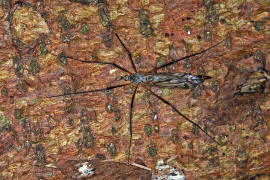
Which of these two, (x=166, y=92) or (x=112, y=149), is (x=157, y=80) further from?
(x=112, y=149)

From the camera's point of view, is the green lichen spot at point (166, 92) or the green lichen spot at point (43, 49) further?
the green lichen spot at point (166, 92)

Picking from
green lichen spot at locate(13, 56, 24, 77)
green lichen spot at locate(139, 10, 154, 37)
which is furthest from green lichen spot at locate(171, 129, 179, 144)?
green lichen spot at locate(13, 56, 24, 77)

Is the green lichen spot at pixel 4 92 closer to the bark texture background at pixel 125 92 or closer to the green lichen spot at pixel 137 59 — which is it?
the bark texture background at pixel 125 92

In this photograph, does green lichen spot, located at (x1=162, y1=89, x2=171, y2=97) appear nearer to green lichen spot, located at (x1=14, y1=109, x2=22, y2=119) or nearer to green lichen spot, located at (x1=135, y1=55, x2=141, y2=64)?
green lichen spot, located at (x1=135, y1=55, x2=141, y2=64)

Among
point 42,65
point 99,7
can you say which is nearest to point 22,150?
point 42,65

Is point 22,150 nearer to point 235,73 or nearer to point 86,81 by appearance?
point 86,81

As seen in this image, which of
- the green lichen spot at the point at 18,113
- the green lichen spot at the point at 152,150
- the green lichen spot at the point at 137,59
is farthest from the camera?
the green lichen spot at the point at 137,59

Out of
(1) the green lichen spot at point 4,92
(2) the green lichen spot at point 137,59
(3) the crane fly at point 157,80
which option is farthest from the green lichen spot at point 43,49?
(2) the green lichen spot at point 137,59

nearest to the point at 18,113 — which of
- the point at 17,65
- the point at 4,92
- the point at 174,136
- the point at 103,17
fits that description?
the point at 4,92
